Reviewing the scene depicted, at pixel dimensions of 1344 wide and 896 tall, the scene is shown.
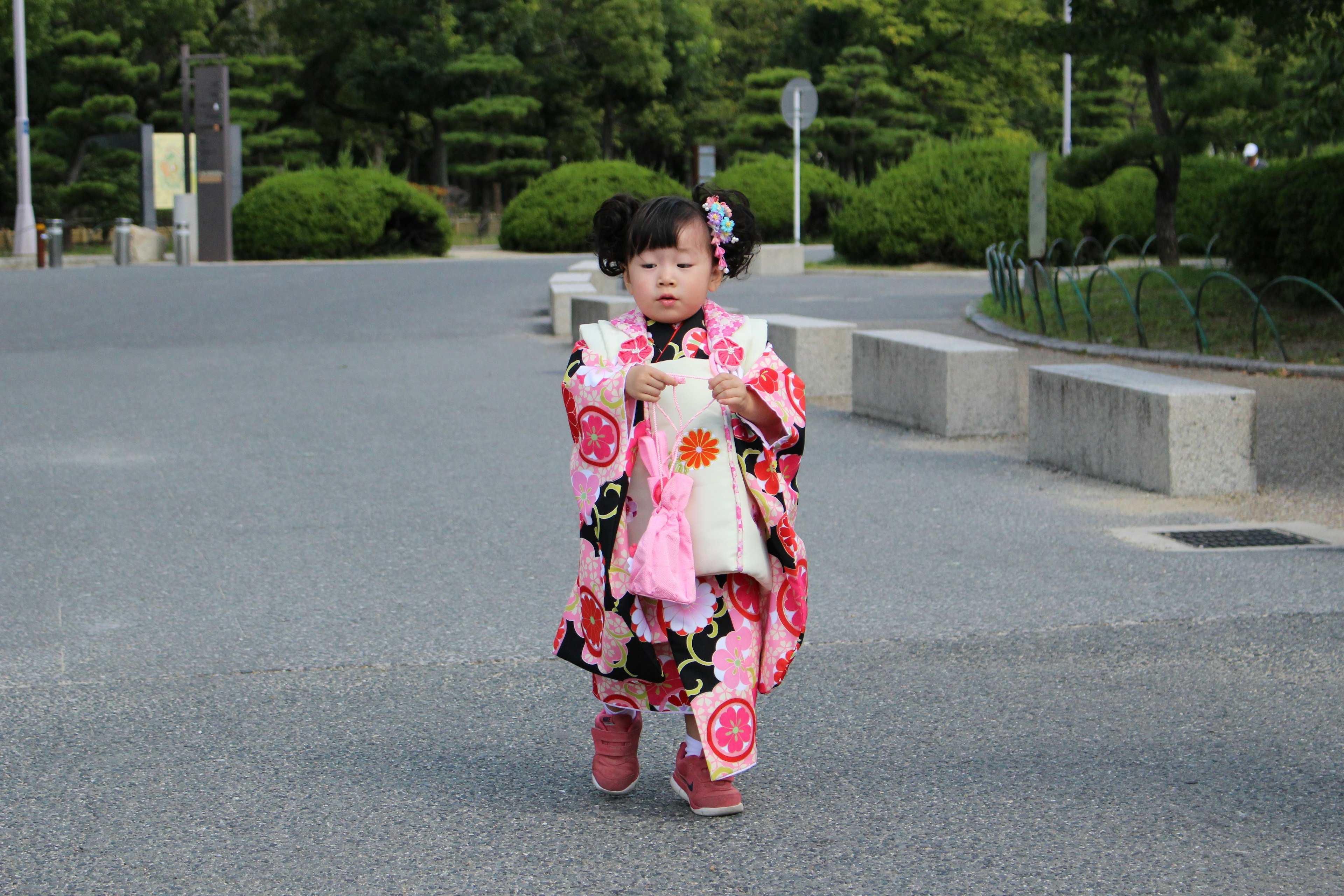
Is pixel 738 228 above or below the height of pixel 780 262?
below

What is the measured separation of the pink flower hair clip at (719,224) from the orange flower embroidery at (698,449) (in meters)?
0.38

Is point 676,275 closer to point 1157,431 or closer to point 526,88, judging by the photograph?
point 1157,431

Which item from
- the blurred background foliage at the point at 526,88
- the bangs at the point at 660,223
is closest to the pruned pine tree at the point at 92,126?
the blurred background foliage at the point at 526,88

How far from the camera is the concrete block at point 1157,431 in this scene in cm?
693

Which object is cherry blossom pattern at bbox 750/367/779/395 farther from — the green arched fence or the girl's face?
the green arched fence

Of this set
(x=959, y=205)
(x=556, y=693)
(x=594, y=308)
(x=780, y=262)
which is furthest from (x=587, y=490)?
(x=780, y=262)

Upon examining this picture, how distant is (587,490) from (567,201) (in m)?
31.2

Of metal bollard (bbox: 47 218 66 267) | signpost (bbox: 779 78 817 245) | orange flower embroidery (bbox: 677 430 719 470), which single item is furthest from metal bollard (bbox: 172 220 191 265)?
orange flower embroidery (bbox: 677 430 719 470)

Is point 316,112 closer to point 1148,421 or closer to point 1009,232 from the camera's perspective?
point 1009,232

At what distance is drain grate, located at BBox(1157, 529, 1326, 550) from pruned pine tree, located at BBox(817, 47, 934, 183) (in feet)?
128

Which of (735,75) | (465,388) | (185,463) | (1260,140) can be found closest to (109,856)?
(185,463)

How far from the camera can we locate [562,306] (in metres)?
14.7

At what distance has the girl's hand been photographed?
10.2 ft

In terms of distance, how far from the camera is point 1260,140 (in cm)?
1639
